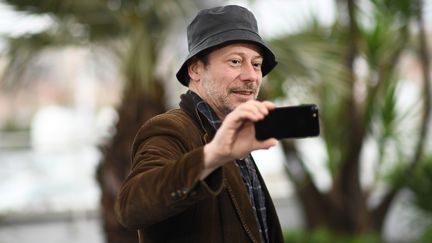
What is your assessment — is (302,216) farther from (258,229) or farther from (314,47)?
(258,229)

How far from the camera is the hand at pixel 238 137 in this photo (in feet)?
4.10

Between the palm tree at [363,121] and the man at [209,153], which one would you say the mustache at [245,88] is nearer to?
the man at [209,153]

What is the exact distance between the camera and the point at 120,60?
4695 mm

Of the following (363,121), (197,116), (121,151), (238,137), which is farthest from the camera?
(363,121)

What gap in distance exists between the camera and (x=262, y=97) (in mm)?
4844

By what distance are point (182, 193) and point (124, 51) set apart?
344 centimetres

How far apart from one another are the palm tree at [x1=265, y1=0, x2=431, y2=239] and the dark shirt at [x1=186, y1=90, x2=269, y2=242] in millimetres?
4367

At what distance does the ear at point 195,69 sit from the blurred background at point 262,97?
2.60 m

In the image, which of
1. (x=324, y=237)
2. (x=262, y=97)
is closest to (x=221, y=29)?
(x=262, y=97)

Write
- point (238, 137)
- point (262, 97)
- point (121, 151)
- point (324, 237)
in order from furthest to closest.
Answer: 1. point (324, 237)
2. point (262, 97)
3. point (121, 151)
4. point (238, 137)

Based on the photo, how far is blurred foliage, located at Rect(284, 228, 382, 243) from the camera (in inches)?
237

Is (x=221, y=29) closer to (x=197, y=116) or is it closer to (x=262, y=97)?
(x=197, y=116)

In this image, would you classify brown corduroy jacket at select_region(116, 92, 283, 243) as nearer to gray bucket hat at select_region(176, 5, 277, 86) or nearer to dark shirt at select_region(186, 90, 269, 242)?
dark shirt at select_region(186, 90, 269, 242)

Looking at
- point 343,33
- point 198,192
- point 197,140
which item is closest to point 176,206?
point 198,192
